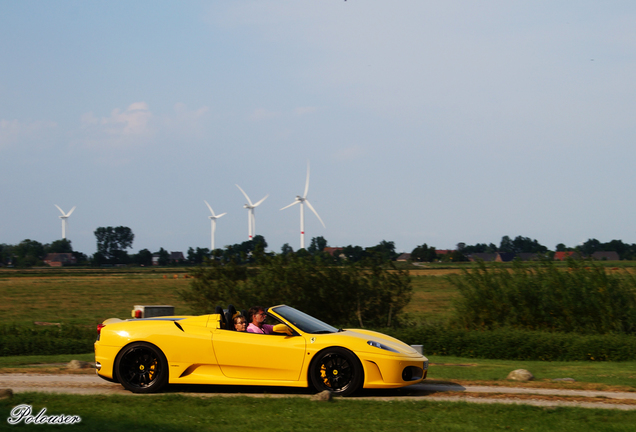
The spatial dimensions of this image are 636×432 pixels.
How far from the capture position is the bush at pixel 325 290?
2395 centimetres

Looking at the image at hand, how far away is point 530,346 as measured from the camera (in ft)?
58.4

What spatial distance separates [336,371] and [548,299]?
16496 mm

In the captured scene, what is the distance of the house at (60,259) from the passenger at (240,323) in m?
151

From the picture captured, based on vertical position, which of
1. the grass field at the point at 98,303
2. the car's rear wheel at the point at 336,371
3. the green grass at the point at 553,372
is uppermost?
the car's rear wheel at the point at 336,371

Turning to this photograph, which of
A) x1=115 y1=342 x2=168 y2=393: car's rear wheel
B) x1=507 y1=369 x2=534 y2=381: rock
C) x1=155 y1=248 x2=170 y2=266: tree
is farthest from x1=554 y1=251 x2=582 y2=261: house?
x1=155 y1=248 x2=170 y2=266: tree

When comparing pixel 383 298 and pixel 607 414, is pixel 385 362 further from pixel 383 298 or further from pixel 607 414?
pixel 383 298

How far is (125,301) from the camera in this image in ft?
148

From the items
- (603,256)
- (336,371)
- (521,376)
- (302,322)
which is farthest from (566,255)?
(336,371)

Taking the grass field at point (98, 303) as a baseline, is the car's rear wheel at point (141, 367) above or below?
above

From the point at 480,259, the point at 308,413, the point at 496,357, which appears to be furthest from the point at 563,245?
the point at 308,413

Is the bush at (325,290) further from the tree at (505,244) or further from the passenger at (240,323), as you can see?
the tree at (505,244)

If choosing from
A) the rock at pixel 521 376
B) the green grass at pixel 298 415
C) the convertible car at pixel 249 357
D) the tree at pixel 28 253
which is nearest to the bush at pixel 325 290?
the rock at pixel 521 376

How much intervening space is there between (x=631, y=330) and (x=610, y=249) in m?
70.0

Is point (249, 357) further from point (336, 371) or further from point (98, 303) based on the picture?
point (98, 303)
